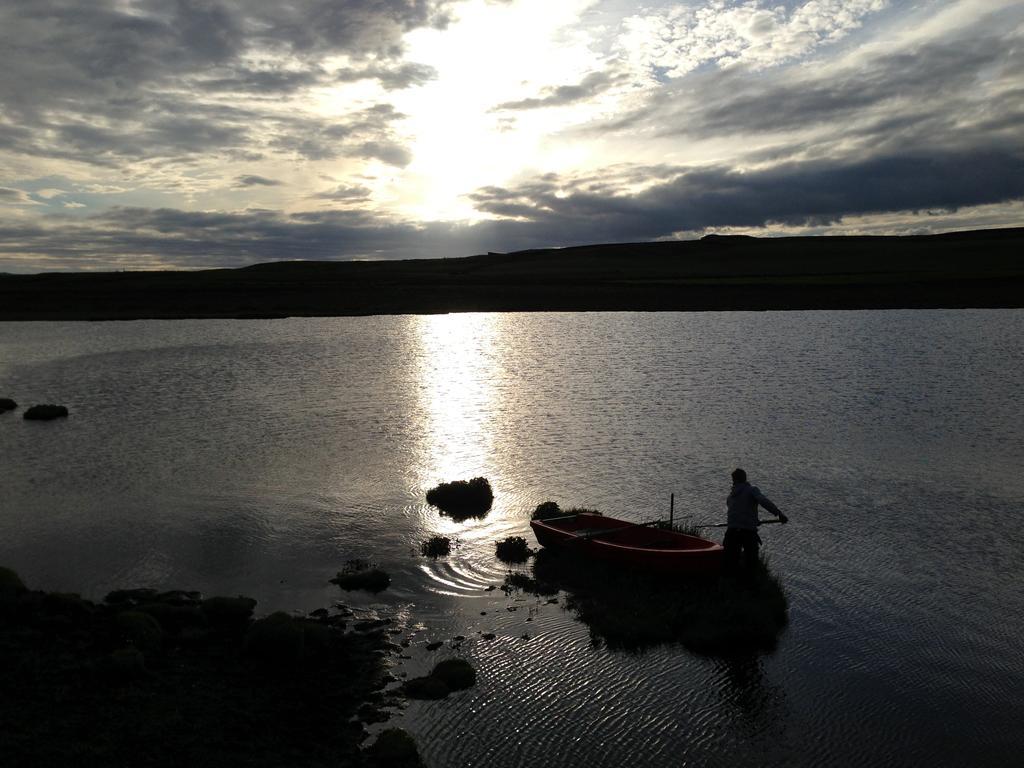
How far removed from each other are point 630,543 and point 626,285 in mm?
105812

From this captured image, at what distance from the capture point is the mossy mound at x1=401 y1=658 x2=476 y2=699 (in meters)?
14.1

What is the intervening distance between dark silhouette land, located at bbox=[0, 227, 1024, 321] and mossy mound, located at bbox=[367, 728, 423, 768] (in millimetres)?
97626

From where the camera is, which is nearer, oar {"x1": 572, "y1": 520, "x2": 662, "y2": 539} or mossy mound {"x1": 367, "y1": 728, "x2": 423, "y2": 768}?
mossy mound {"x1": 367, "y1": 728, "x2": 423, "y2": 768}

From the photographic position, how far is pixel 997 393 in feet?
141

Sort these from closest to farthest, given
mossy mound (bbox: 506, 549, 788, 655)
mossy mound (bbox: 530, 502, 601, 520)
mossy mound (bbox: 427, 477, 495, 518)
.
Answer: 1. mossy mound (bbox: 506, 549, 788, 655)
2. mossy mound (bbox: 530, 502, 601, 520)
3. mossy mound (bbox: 427, 477, 495, 518)

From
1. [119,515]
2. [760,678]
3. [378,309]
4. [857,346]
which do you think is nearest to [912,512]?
[760,678]

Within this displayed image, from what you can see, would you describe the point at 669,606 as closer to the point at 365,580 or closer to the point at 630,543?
the point at 630,543

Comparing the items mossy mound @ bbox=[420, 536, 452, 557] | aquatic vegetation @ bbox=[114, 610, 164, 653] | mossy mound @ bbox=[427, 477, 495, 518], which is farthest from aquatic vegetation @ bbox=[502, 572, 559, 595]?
aquatic vegetation @ bbox=[114, 610, 164, 653]

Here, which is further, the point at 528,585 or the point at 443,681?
the point at 528,585

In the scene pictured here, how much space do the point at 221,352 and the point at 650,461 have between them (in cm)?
5209

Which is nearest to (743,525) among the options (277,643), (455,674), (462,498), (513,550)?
(513,550)

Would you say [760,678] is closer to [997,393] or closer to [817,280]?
[997,393]

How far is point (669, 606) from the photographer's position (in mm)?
17547

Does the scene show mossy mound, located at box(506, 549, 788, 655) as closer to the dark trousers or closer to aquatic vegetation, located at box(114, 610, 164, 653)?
the dark trousers
